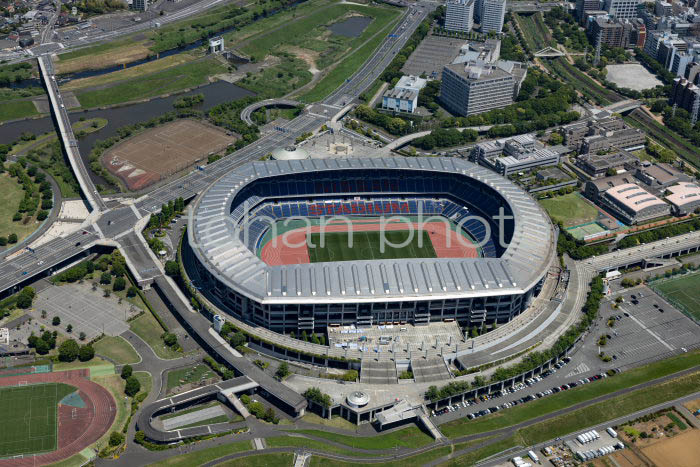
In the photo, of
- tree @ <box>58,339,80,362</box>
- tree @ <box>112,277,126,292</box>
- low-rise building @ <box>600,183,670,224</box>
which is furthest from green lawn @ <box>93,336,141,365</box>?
low-rise building @ <box>600,183,670,224</box>

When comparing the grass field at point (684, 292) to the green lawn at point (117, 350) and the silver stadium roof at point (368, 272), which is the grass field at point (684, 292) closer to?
the silver stadium roof at point (368, 272)

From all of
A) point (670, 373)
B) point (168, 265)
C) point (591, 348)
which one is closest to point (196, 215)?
point (168, 265)

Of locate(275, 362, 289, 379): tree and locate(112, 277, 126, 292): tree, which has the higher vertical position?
locate(112, 277, 126, 292): tree

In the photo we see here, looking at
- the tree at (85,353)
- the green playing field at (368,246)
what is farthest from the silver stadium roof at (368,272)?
the tree at (85,353)

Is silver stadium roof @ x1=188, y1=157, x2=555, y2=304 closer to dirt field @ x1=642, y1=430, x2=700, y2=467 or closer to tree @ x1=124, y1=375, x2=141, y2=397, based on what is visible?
tree @ x1=124, y1=375, x2=141, y2=397

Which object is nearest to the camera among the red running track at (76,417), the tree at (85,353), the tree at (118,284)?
the red running track at (76,417)

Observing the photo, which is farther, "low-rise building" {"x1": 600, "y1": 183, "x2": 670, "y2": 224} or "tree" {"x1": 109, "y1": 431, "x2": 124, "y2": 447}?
"low-rise building" {"x1": 600, "y1": 183, "x2": 670, "y2": 224}

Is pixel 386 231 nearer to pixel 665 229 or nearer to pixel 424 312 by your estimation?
pixel 424 312
